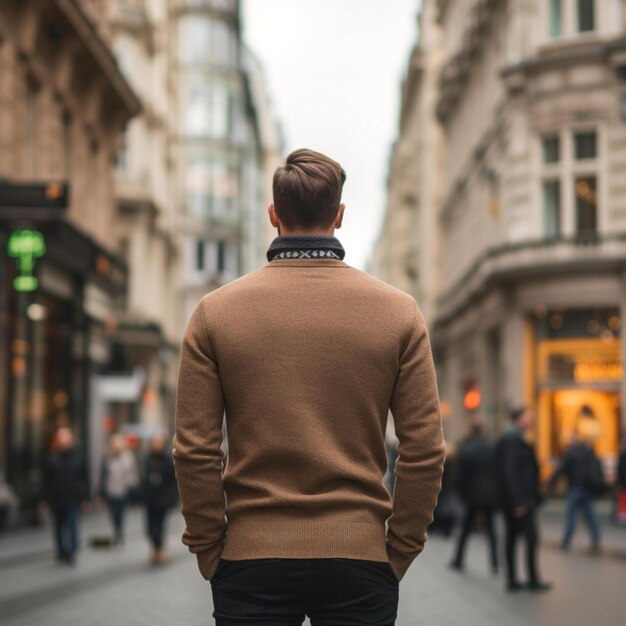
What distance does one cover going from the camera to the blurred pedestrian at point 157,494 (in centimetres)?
1723

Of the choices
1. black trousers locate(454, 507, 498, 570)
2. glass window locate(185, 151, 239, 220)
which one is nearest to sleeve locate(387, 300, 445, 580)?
black trousers locate(454, 507, 498, 570)

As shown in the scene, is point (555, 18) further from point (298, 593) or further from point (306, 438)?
point (298, 593)

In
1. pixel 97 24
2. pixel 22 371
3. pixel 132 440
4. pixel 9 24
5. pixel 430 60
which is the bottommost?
pixel 132 440

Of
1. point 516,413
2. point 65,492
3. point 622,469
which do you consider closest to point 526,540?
point 516,413

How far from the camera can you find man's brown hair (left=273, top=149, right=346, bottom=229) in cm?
334

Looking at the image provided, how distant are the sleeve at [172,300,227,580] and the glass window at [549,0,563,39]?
1261 inches

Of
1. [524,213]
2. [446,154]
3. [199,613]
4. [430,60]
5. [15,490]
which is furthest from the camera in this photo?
[430,60]

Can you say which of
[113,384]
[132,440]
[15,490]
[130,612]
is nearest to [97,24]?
[113,384]

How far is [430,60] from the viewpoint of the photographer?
210ft

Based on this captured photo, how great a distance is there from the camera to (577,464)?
19.0 meters

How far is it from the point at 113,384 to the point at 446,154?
79.6 ft

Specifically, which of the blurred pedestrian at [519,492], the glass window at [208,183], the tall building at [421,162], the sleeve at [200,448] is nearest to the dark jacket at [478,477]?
the blurred pedestrian at [519,492]

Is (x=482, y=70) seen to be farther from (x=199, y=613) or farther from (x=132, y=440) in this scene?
(x=199, y=613)

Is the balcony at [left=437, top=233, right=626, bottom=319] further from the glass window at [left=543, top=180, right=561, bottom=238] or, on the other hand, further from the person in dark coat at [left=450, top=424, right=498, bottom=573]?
the person in dark coat at [left=450, top=424, right=498, bottom=573]
